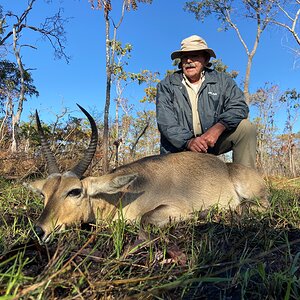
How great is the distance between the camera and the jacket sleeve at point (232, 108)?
5.39m

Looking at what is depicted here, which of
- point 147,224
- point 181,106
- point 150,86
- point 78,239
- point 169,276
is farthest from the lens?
point 150,86

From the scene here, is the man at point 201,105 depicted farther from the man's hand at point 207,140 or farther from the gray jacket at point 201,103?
the man's hand at point 207,140

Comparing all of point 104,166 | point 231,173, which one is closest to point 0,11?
point 104,166

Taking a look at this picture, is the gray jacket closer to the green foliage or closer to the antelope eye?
the antelope eye

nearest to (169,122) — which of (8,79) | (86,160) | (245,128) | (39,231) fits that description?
(245,128)

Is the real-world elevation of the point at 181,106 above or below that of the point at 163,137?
above

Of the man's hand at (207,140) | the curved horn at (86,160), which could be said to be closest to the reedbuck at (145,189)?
the curved horn at (86,160)

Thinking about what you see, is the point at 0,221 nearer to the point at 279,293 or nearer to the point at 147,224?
the point at 147,224

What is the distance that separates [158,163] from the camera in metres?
4.46

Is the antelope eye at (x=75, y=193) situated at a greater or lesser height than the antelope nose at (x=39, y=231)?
greater

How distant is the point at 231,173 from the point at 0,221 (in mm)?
3102

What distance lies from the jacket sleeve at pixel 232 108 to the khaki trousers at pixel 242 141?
139mm

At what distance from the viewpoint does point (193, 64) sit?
5727 mm

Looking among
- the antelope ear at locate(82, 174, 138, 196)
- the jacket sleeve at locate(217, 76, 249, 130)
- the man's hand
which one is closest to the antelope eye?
the antelope ear at locate(82, 174, 138, 196)
